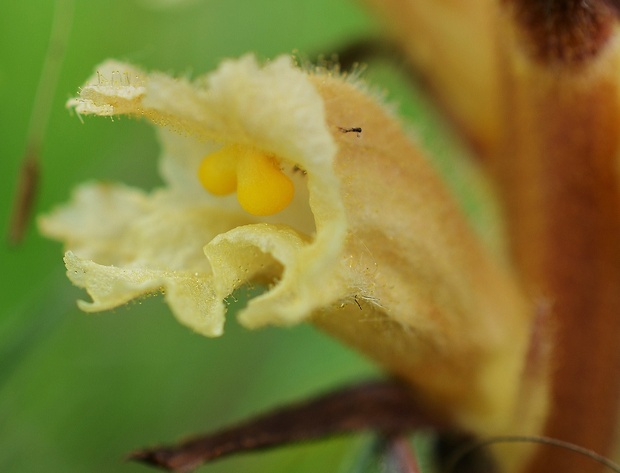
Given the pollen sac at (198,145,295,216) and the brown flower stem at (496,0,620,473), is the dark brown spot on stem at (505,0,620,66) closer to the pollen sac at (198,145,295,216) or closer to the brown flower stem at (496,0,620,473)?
the brown flower stem at (496,0,620,473)

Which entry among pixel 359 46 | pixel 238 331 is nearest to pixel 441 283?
pixel 359 46

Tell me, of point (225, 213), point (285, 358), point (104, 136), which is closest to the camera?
point (225, 213)

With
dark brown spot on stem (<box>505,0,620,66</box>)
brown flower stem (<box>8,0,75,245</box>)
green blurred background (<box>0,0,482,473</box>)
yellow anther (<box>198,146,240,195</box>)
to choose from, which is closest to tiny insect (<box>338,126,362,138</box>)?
yellow anther (<box>198,146,240,195</box>)

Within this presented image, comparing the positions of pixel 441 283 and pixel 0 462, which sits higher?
pixel 441 283

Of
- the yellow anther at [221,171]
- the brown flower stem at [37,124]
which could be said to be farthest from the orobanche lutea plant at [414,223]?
the brown flower stem at [37,124]

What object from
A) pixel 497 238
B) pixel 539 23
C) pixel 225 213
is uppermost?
pixel 539 23

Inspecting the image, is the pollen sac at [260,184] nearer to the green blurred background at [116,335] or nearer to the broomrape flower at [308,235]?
the broomrape flower at [308,235]

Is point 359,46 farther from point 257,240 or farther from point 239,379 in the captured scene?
point 257,240

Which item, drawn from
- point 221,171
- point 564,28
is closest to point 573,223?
point 564,28
